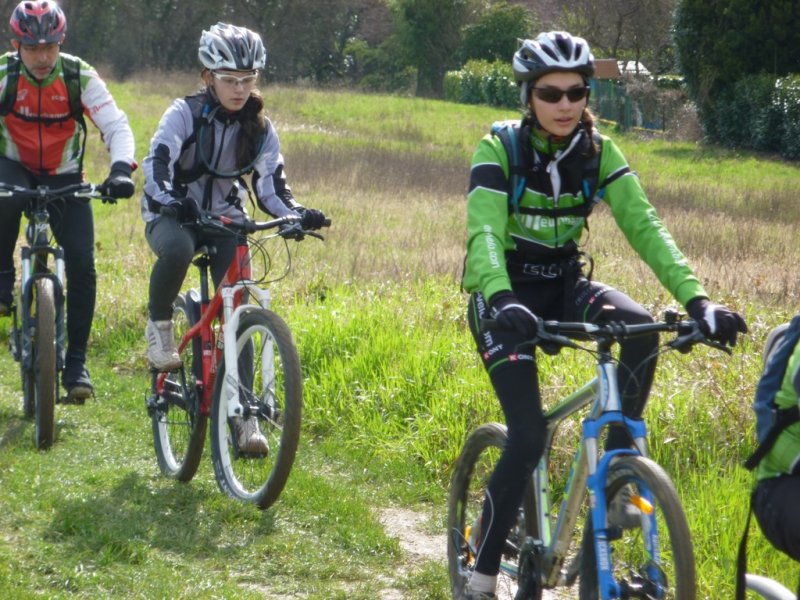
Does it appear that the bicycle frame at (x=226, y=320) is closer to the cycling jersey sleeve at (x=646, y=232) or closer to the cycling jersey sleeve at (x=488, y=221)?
the cycling jersey sleeve at (x=488, y=221)

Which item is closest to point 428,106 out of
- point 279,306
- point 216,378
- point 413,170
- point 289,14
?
point 413,170

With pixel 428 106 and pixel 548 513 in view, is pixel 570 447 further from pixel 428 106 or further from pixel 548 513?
pixel 428 106

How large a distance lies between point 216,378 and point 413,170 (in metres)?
17.4

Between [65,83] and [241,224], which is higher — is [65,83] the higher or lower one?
the higher one

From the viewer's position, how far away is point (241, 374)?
19.7 feet

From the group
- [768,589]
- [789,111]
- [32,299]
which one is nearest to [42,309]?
[32,299]

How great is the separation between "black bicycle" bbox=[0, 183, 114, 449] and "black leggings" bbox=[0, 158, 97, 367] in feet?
0.27

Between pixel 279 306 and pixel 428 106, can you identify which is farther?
pixel 428 106

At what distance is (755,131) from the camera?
31516 millimetres

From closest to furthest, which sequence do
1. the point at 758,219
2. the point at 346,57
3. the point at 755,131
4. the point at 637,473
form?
the point at 637,473, the point at 758,219, the point at 755,131, the point at 346,57

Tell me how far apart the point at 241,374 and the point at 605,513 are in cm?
273

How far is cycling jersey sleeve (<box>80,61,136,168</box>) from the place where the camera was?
283 inches

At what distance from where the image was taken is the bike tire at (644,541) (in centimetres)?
338

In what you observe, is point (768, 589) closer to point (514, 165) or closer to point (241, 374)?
point (514, 165)
